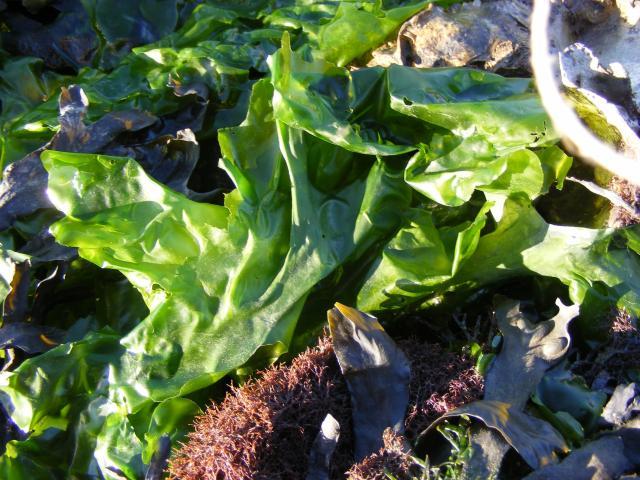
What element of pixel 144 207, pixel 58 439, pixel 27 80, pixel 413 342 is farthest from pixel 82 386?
pixel 27 80

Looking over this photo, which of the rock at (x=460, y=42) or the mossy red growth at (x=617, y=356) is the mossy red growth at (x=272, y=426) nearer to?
the mossy red growth at (x=617, y=356)

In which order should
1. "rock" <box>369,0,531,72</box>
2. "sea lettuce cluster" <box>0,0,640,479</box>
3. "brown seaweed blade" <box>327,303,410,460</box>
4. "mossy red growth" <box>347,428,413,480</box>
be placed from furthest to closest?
"rock" <box>369,0,531,72</box> → "sea lettuce cluster" <box>0,0,640,479</box> → "brown seaweed blade" <box>327,303,410,460</box> → "mossy red growth" <box>347,428,413,480</box>

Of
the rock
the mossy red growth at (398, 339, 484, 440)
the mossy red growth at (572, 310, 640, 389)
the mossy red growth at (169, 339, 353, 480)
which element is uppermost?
the rock

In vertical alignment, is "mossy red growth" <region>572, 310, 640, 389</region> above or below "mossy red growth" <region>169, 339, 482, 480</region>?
above

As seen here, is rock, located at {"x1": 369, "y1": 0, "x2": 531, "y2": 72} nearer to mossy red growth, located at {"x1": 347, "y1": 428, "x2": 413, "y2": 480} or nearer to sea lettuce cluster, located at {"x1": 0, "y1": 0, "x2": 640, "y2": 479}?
sea lettuce cluster, located at {"x1": 0, "y1": 0, "x2": 640, "y2": 479}

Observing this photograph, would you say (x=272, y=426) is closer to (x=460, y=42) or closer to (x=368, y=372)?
(x=368, y=372)

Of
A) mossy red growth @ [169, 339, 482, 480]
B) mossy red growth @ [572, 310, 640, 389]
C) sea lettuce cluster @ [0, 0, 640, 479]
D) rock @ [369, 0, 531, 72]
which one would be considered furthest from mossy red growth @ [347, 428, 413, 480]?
rock @ [369, 0, 531, 72]

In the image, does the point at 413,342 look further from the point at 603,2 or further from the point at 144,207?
the point at 603,2
